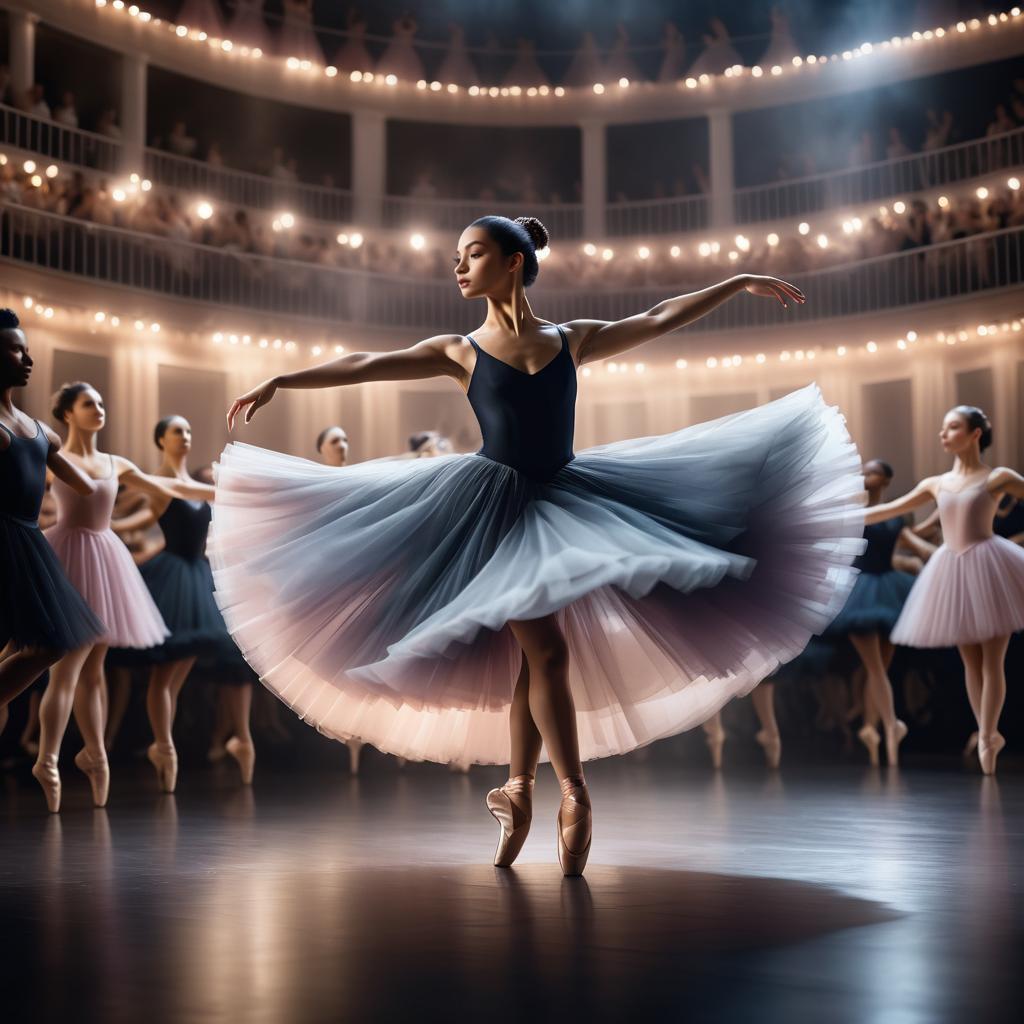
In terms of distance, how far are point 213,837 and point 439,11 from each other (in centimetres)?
1517

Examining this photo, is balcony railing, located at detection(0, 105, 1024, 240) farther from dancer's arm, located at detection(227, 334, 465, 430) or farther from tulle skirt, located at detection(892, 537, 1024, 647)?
dancer's arm, located at detection(227, 334, 465, 430)

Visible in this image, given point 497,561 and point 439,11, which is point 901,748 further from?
point 439,11

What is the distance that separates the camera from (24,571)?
4.25m

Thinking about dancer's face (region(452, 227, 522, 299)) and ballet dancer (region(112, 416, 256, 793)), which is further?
ballet dancer (region(112, 416, 256, 793))

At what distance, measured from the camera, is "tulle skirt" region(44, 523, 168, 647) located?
539 centimetres

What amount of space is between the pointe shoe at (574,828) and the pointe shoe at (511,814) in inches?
6.2

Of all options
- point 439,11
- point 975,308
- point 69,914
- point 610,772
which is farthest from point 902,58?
point 69,914

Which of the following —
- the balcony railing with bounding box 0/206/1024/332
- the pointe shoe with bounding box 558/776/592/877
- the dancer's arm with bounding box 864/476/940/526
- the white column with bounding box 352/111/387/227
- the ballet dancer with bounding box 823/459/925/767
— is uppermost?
the white column with bounding box 352/111/387/227

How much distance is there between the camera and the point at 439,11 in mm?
17578

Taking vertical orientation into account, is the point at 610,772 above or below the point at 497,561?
below

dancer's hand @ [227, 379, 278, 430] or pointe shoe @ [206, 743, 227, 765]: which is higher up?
dancer's hand @ [227, 379, 278, 430]

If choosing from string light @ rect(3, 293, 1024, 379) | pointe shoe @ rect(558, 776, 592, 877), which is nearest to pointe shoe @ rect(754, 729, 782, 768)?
pointe shoe @ rect(558, 776, 592, 877)

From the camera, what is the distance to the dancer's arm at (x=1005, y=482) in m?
6.43

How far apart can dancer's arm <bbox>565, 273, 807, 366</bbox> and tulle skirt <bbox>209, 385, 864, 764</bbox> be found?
0.94 feet
